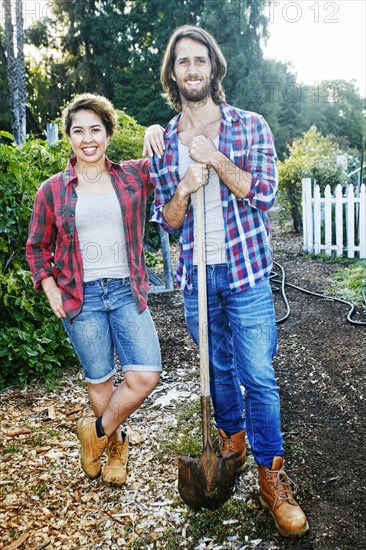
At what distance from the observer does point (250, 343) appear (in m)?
2.24

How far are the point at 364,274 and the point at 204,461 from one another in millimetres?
5048

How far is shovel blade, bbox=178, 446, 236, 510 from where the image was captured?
231cm

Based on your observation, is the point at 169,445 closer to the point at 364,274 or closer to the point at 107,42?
the point at 364,274

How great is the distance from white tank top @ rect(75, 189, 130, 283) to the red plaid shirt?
0.03 meters

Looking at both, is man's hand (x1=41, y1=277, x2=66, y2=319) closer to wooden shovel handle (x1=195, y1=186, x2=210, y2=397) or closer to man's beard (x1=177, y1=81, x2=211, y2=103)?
wooden shovel handle (x1=195, y1=186, x2=210, y2=397)

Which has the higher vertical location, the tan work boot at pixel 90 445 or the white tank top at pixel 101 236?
the white tank top at pixel 101 236

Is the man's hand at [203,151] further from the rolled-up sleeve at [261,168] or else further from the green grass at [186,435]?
the green grass at [186,435]

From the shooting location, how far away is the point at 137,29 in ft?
79.9

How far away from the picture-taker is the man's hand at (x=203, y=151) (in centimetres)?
215

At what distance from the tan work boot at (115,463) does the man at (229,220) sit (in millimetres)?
780

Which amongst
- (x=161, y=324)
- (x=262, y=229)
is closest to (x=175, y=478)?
(x=262, y=229)

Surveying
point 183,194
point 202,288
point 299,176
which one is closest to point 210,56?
point 183,194

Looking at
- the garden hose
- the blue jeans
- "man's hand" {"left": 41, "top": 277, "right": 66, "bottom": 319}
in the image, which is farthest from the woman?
the garden hose


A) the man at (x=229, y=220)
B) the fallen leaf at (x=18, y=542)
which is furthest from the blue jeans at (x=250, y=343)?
the fallen leaf at (x=18, y=542)
